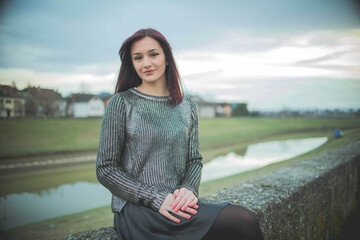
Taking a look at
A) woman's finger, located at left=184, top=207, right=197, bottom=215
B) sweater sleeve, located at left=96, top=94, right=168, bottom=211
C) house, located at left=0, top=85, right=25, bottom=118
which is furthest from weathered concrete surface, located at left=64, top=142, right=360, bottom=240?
house, located at left=0, top=85, right=25, bottom=118

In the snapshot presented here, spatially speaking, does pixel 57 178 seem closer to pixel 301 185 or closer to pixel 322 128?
pixel 301 185

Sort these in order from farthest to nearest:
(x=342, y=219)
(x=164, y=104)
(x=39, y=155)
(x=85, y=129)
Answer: (x=85, y=129) < (x=39, y=155) < (x=342, y=219) < (x=164, y=104)

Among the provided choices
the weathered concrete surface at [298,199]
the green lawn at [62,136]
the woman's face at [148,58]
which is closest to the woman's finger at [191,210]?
the weathered concrete surface at [298,199]

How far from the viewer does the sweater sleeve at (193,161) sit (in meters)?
1.86

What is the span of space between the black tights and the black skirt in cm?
4

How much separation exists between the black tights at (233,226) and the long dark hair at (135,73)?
0.96m

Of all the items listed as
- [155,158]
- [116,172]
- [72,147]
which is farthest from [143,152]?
[72,147]

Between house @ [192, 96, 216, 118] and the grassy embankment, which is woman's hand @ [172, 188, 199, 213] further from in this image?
house @ [192, 96, 216, 118]

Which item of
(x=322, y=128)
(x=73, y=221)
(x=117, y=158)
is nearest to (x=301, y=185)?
(x=117, y=158)

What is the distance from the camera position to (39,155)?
16969 millimetres

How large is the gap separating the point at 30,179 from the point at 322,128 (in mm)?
37600

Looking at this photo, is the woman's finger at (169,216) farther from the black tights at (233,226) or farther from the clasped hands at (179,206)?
the black tights at (233,226)

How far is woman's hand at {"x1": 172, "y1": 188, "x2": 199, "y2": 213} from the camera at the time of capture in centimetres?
158

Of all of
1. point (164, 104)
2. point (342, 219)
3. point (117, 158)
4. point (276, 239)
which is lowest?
point (342, 219)
